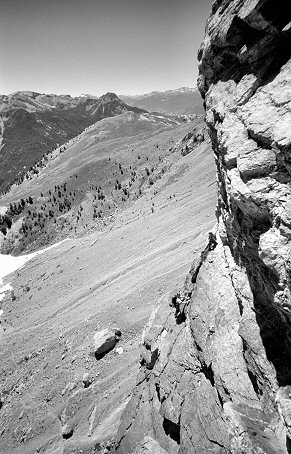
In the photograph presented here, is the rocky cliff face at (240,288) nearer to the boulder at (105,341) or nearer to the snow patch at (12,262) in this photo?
the boulder at (105,341)

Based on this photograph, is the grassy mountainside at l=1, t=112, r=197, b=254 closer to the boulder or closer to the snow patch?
the snow patch

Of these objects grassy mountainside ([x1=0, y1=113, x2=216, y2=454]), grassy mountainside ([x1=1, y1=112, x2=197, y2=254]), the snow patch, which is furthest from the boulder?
grassy mountainside ([x1=1, y1=112, x2=197, y2=254])

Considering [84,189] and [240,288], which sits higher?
[84,189]

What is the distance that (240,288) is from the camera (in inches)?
387

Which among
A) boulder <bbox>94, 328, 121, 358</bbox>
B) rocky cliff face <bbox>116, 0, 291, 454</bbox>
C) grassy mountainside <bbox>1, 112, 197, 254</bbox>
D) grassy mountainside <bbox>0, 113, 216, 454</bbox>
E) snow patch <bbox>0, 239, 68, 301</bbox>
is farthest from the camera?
grassy mountainside <bbox>1, 112, 197, 254</bbox>

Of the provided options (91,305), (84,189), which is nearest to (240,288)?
(91,305)

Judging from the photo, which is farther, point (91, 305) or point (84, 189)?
point (84, 189)

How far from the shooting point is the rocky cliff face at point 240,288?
269 inches

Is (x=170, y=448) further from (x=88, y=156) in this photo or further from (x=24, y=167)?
(x=24, y=167)

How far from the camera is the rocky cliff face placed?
22.4 ft

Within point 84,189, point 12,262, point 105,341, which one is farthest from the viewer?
point 84,189

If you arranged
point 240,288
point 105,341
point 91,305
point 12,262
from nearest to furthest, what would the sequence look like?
point 240,288, point 105,341, point 91,305, point 12,262

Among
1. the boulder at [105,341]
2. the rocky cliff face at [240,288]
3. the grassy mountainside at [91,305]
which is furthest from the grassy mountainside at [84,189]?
the rocky cliff face at [240,288]

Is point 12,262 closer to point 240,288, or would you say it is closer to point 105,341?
point 105,341
